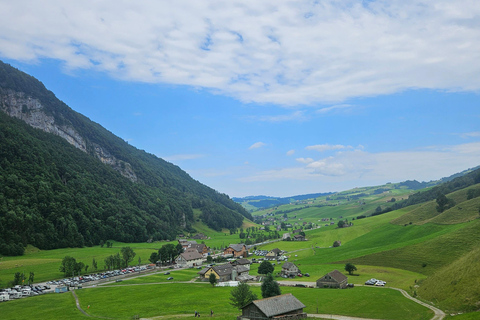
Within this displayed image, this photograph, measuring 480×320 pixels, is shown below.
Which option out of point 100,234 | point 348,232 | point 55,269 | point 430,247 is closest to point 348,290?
point 430,247

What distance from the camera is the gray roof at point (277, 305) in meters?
51.5

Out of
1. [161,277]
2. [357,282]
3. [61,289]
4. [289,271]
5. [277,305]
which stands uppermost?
[277,305]

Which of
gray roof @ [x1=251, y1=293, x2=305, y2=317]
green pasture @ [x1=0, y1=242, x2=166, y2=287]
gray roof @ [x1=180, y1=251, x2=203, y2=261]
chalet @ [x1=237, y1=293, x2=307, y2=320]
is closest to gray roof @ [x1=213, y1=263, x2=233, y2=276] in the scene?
gray roof @ [x1=180, y1=251, x2=203, y2=261]

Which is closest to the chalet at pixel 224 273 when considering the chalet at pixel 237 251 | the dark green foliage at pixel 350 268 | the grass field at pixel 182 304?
the grass field at pixel 182 304

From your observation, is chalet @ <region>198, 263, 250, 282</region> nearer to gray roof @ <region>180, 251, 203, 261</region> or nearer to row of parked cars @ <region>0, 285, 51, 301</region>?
gray roof @ <region>180, 251, 203, 261</region>

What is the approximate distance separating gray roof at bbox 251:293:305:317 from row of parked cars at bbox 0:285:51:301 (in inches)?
2566

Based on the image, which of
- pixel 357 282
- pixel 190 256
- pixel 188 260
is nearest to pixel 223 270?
pixel 357 282

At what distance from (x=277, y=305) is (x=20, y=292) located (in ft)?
230

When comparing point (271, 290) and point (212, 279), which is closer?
point (271, 290)

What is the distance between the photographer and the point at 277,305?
174 feet

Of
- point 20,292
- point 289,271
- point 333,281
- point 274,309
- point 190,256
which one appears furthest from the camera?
point 190,256

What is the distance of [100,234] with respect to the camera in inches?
7623

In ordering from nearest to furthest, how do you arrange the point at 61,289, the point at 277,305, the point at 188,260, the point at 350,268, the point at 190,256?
the point at 277,305 → the point at 61,289 → the point at 350,268 → the point at 188,260 → the point at 190,256

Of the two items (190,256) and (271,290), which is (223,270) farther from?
(190,256)
